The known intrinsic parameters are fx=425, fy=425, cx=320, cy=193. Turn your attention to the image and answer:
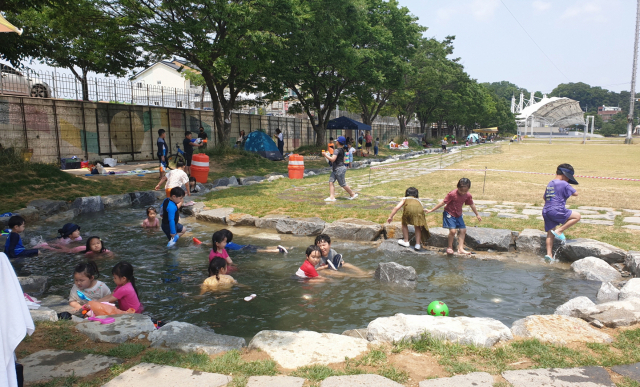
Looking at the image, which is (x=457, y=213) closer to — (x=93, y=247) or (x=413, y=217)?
(x=413, y=217)

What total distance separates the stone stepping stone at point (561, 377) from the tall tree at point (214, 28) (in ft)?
53.3

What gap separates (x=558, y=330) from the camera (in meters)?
4.12

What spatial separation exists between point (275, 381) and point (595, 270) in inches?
222

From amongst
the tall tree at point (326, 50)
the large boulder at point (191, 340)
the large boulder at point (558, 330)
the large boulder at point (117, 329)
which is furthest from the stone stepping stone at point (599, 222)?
the tall tree at point (326, 50)

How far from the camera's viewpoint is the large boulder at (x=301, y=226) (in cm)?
920

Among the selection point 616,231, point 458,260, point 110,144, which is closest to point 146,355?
point 458,260

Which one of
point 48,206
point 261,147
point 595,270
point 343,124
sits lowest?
point 595,270

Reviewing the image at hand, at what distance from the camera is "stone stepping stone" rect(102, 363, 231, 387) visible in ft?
10.4

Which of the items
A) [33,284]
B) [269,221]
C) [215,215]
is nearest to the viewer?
[33,284]

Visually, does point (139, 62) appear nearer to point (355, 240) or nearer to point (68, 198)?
point (68, 198)

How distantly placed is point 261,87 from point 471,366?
21981 millimetres

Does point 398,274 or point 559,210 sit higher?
point 559,210

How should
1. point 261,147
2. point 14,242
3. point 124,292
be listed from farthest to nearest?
point 261,147 → point 14,242 → point 124,292

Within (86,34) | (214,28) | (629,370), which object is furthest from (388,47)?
(629,370)
